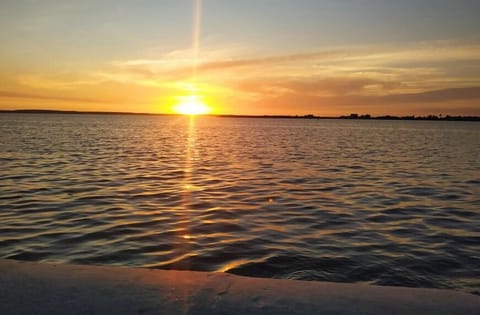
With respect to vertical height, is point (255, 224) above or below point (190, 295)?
below

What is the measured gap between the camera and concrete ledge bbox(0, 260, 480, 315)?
382 cm

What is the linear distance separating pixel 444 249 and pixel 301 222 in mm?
3295

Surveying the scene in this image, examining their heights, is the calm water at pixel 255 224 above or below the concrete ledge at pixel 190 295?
below

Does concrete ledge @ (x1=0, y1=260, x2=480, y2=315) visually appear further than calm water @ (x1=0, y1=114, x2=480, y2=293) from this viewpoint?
No

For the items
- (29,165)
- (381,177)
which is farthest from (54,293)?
(29,165)

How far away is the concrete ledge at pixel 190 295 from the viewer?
3.82 meters

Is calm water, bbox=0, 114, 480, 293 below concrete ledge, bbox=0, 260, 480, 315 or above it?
below

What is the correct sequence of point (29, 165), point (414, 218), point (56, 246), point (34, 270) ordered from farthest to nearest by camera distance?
1. point (29, 165)
2. point (414, 218)
3. point (56, 246)
4. point (34, 270)

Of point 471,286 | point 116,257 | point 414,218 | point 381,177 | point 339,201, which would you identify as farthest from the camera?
point 381,177

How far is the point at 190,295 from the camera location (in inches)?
165

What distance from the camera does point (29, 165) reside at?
20172 mm

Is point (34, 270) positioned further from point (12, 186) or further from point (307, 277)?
point (12, 186)

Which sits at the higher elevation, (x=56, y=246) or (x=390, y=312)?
(x=390, y=312)

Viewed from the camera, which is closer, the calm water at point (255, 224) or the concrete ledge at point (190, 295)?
the concrete ledge at point (190, 295)
